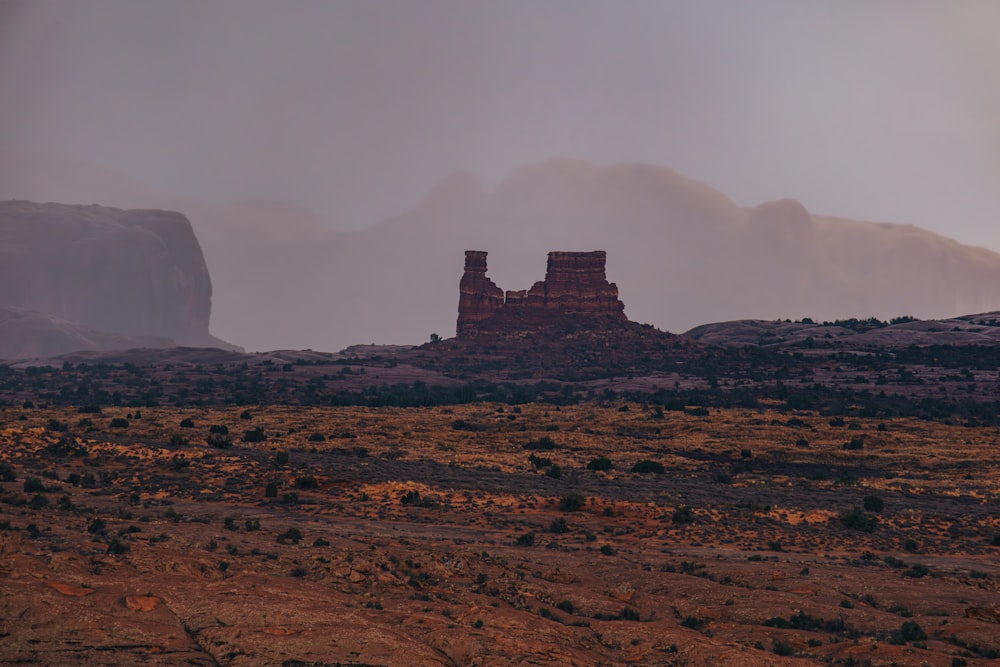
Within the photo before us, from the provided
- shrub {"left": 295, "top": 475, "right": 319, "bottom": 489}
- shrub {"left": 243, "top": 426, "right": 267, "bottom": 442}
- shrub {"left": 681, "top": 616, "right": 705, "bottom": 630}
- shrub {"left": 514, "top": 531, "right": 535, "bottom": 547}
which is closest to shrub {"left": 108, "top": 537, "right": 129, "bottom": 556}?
shrub {"left": 681, "top": 616, "right": 705, "bottom": 630}

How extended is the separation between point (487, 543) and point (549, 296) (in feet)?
422

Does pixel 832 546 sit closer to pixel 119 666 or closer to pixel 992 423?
pixel 119 666

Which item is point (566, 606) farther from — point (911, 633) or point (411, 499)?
point (411, 499)

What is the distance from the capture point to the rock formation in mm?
165625

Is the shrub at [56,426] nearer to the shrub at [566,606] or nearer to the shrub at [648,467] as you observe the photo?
the shrub at [648,467]

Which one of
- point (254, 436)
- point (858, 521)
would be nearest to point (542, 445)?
point (254, 436)

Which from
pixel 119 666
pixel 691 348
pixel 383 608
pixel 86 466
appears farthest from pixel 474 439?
pixel 691 348

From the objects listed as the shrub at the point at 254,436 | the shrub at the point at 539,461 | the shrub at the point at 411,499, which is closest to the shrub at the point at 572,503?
the shrub at the point at 411,499

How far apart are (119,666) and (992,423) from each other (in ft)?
304

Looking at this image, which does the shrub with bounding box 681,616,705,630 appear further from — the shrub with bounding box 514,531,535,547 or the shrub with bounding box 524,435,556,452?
the shrub with bounding box 524,435,556,452

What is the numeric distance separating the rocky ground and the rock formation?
272 feet

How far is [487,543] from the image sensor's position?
132 feet

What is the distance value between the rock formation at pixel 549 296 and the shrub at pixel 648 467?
101m

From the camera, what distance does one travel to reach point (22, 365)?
187 metres
